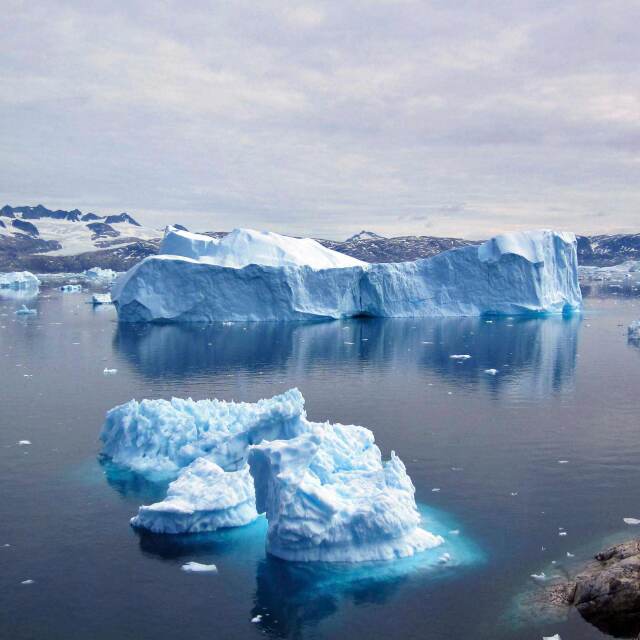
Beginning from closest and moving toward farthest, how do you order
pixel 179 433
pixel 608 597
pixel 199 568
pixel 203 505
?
pixel 608 597, pixel 199 568, pixel 203 505, pixel 179 433

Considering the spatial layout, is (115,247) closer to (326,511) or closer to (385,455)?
(385,455)

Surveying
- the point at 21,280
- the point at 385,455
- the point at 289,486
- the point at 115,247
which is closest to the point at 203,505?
the point at 289,486

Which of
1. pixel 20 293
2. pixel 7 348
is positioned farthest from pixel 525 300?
pixel 20 293

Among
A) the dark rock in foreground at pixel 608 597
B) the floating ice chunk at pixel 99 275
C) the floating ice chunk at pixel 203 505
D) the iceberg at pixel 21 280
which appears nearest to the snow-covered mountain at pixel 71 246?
the floating ice chunk at pixel 99 275

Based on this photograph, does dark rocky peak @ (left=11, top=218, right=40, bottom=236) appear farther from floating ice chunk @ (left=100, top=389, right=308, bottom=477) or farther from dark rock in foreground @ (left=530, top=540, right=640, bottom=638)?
dark rock in foreground @ (left=530, top=540, right=640, bottom=638)

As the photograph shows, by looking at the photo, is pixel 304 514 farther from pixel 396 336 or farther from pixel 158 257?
pixel 158 257

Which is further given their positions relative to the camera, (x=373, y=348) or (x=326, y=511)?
(x=373, y=348)
